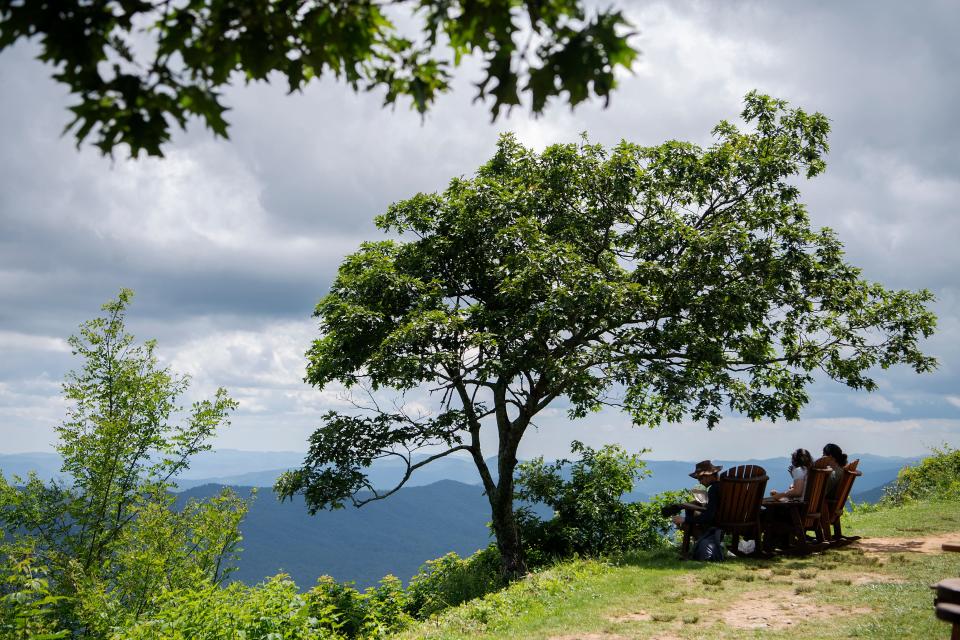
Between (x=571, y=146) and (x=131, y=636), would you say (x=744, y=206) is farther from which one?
(x=131, y=636)

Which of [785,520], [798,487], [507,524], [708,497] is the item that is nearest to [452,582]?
[507,524]

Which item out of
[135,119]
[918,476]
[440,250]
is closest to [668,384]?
[440,250]

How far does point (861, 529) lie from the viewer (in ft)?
48.2

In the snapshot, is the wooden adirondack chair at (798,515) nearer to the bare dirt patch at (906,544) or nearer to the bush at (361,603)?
the bare dirt patch at (906,544)

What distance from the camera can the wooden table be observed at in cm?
1197

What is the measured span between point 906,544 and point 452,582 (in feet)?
31.4

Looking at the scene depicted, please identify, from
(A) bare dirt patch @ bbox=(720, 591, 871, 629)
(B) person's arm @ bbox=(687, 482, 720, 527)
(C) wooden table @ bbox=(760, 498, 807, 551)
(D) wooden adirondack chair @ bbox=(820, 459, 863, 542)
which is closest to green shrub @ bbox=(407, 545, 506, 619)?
(B) person's arm @ bbox=(687, 482, 720, 527)

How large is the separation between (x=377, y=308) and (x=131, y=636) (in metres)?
8.47

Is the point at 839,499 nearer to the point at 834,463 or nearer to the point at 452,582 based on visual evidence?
the point at 834,463

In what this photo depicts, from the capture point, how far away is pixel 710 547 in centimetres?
1180

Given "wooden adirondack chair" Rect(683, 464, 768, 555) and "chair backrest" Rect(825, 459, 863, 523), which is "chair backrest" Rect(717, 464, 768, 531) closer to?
"wooden adirondack chair" Rect(683, 464, 768, 555)

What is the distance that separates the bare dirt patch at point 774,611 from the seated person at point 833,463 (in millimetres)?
4256

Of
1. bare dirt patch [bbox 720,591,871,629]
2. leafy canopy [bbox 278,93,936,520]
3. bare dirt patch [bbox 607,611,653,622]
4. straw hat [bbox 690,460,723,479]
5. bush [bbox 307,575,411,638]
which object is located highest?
leafy canopy [bbox 278,93,936,520]

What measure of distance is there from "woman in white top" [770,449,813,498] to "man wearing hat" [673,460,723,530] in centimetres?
122
